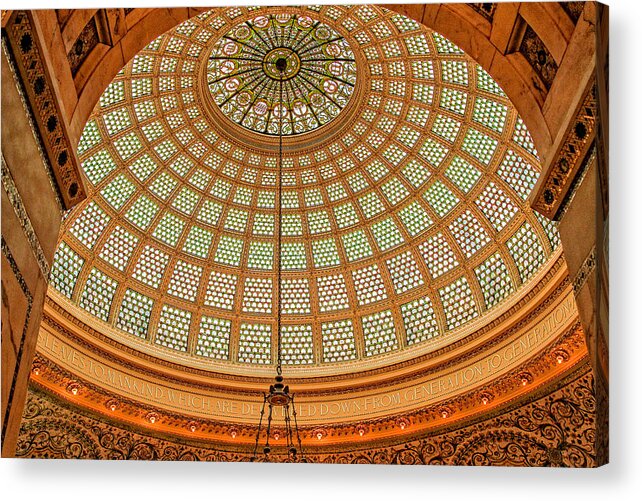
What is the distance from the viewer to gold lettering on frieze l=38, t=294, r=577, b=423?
10.8m

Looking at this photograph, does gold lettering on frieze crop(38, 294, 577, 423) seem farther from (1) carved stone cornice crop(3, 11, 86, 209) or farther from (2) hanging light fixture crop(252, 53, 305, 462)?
(1) carved stone cornice crop(3, 11, 86, 209)

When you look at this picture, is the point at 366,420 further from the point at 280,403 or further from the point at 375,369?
the point at 280,403

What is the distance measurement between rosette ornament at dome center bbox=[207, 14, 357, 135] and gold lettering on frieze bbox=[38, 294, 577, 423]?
4541mm

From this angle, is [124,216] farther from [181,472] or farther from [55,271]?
[181,472]

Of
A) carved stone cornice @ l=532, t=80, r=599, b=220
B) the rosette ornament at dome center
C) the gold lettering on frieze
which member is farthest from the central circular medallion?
carved stone cornice @ l=532, t=80, r=599, b=220

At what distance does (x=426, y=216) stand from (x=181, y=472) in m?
6.78

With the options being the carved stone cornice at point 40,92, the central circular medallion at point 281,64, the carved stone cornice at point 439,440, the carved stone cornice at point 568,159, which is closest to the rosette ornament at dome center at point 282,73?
the central circular medallion at point 281,64

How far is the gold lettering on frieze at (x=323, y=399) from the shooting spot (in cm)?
1084

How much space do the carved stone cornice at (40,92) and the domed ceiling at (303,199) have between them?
4.40 meters

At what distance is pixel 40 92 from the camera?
625 centimetres

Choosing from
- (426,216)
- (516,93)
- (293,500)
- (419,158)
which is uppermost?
(419,158)

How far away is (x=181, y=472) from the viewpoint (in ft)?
24.9

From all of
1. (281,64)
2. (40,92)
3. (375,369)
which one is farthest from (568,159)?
(281,64)

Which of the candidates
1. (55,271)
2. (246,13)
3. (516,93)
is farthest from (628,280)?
(55,271)
